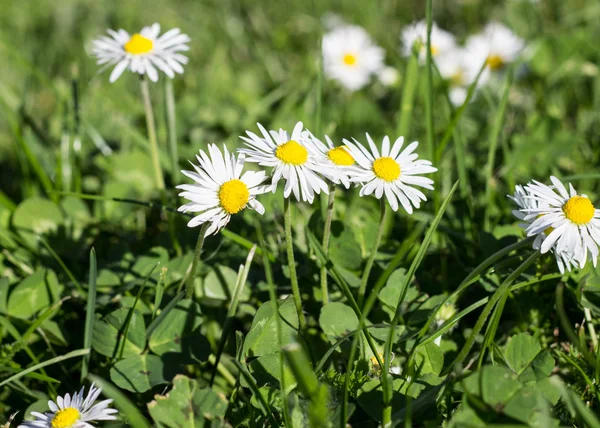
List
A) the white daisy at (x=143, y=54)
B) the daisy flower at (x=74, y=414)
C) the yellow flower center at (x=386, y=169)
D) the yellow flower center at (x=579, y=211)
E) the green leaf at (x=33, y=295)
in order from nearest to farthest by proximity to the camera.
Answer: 1. the daisy flower at (x=74, y=414)
2. the yellow flower center at (x=579, y=211)
3. the yellow flower center at (x=386, y=169)
4. the green leaf at (x=33, y=295)
5. the white daisy at (x=143, y=54)

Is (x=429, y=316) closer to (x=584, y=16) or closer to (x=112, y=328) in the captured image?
(x=112, y=328)

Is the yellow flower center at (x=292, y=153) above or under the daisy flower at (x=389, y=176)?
above

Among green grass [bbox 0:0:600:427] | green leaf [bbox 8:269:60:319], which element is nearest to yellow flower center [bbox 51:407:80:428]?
green grass [bbox 0:0:600:427]

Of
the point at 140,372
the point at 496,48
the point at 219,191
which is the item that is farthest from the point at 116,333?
the point at 496,48

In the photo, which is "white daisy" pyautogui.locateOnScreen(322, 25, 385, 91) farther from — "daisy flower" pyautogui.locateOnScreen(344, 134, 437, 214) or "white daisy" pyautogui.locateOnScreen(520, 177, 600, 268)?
"white daisy" pyautogui.locateOnScreen(520, 177, 600, 268)

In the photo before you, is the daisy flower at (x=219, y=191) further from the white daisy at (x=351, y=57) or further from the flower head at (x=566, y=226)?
the white daisy at (x=351, y=57)

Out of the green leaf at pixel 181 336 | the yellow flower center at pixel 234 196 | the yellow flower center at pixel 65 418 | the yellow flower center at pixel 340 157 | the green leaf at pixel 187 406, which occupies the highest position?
the yellow flower center at pixel 340 157

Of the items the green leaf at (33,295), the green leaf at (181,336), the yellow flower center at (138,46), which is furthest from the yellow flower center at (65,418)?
the yellow flower center at (138,46)
